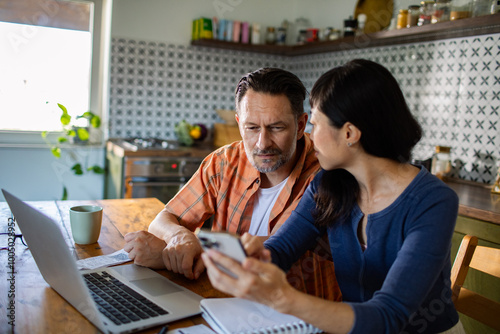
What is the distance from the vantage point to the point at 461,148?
285 centimetres

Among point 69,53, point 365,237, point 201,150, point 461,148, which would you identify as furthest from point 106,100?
point 365,237

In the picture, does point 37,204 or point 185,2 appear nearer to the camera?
point 37,204

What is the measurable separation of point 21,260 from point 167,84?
2877 millimetres

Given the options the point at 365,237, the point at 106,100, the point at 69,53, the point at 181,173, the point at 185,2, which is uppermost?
the point at 185,2

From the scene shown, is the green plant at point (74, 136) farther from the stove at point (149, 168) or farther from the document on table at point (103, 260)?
the document on table at point (103, 260)

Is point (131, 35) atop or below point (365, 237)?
atop

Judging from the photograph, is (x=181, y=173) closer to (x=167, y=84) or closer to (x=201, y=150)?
(x=201, y=150)

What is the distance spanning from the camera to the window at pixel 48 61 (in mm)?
3482

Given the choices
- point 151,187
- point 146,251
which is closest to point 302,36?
point 151,187

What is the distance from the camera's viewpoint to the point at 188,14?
12.9 feet

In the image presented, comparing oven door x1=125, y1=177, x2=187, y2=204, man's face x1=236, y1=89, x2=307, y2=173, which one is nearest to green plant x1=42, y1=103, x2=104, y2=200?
oven door x1=125, y1=177, x2=187, y2=204

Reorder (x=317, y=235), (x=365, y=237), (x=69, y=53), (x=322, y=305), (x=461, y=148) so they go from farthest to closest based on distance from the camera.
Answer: (x=69, y=53) → (x=461, y=148) → (x=317, y=235) → (x=365, y=237) → (x=322, y=305)

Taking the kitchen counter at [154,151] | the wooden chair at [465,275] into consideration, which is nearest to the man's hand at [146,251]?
the wooden chair at [465,275]

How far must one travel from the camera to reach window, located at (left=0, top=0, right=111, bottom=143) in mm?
3482
